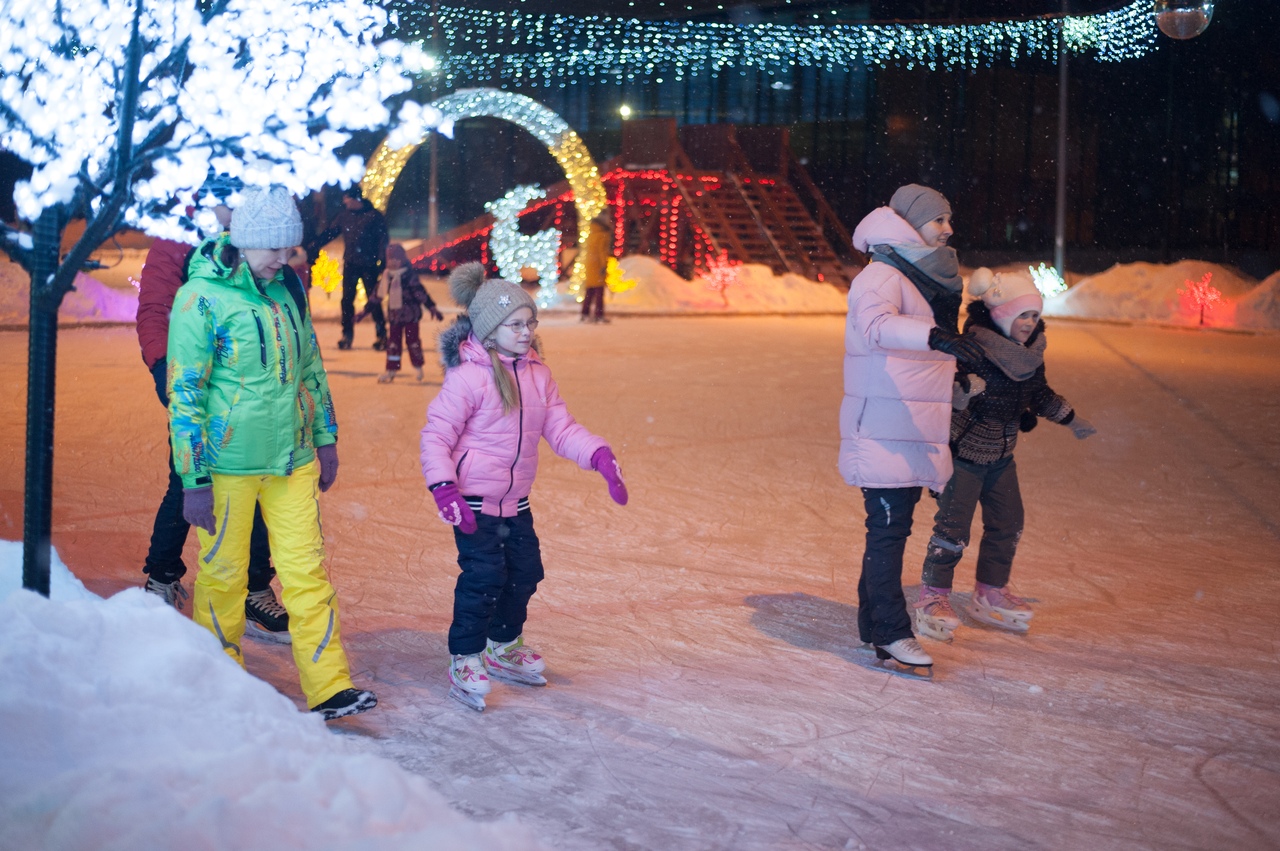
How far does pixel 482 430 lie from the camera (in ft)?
11.0

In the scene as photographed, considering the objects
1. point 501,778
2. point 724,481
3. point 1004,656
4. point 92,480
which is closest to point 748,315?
point 724,481

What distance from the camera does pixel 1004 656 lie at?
3.91 metres

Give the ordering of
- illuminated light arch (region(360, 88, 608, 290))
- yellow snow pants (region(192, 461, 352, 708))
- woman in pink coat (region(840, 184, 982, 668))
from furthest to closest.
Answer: illuminated light arch (region(360, 88, 608, 290))
woman in pink coat (region(840, 184, 982, 668))
yellow snow pants (region(192, 461, 352, 708))

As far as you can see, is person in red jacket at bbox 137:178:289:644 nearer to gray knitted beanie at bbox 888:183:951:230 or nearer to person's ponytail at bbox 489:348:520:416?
person's ponytail at bbox 489:348:520:416

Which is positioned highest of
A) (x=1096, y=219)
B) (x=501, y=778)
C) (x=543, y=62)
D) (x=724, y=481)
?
(x=543, y=62)

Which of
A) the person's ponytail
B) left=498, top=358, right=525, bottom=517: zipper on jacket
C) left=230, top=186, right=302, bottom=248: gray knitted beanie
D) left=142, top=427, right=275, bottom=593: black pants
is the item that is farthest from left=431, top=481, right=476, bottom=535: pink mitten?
left=142, top=427, right=275, bottom=593: black pants

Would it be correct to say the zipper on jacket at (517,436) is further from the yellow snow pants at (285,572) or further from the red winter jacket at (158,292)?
the red winter jacket at (158,292)

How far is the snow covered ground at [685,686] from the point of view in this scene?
7.65 feet

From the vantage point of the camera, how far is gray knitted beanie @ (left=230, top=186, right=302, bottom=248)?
3021mm

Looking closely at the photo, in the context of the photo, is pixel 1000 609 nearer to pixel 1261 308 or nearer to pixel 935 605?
pixel 935 605

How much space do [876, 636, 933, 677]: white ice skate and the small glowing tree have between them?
15.3 metres

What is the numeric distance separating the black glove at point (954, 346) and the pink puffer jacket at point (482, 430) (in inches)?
40.5

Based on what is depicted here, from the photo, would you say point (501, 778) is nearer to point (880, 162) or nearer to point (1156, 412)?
point (1156, 412)

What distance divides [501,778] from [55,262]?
1870 mm
